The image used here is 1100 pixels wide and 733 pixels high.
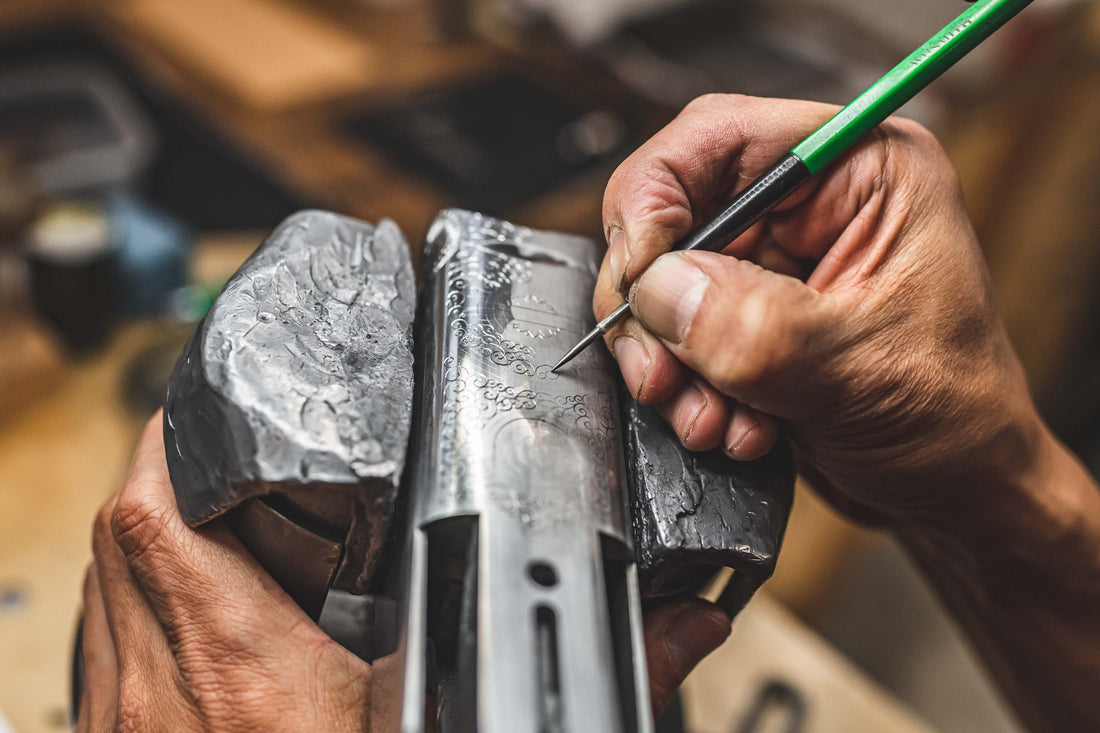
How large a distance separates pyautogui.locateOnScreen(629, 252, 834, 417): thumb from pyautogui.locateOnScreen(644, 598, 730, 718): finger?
A: 0.17 metres

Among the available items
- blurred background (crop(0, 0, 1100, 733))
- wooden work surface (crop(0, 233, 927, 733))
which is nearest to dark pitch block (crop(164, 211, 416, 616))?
wooden work surface (crop(0, 233, 927, 733))

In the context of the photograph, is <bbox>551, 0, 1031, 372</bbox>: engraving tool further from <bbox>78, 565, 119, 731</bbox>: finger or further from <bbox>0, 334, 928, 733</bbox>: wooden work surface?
<bbox>0, 334, 928, 733</bbox>: wooden work surface

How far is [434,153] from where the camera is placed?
199cm

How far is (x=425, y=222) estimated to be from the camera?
1.98 metres

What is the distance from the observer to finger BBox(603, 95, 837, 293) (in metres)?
0.71

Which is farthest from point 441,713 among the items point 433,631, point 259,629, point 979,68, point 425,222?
point 979,68

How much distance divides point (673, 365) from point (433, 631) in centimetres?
27

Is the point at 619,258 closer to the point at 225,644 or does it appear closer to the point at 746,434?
the point at 746,434

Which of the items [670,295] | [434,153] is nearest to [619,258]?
[670,295]

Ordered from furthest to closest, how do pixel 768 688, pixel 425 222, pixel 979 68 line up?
1. pixel 979 68
2. pixel 425 222
3. pixel 768 688

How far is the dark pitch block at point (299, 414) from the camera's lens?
574mm

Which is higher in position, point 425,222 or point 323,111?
point 323,111

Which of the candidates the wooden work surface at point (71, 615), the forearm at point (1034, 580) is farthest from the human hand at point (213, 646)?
the forearm at point (1034, 580)

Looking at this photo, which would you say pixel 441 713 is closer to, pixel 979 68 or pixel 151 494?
pixel 151 494
